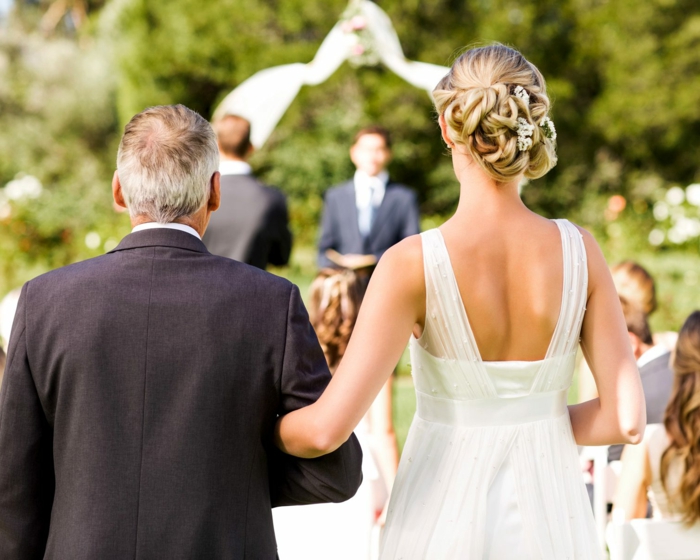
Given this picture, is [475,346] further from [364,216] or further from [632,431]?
[364,216]

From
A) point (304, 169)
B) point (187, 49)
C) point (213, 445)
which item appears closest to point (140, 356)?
point (213, 445)

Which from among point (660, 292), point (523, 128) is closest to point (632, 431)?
point (523, 128)

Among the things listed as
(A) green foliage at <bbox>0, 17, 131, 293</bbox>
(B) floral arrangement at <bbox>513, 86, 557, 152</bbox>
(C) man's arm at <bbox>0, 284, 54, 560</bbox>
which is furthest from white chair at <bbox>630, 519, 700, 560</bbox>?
(A) green foliage at <bbox>0, 17, 131, 293</bbox>

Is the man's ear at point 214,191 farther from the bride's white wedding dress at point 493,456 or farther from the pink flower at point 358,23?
the pink flower at point 358,23

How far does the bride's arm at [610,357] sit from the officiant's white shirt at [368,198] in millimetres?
5043

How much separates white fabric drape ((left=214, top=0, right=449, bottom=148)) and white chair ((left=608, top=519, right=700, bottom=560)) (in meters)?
6.93

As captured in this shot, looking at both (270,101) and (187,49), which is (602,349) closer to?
(270,101)

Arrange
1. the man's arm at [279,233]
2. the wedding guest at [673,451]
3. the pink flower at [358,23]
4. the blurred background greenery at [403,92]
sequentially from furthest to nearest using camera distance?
the blurred background greenery at [403,92] → the pink flower at [358,23] → the man's arm at [279,233] → the wedding guest at [673,451]

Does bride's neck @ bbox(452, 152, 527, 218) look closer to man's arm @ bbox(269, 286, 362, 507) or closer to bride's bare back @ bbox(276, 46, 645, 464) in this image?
bride's bare back @ bbox(276, 46, 645, 464)

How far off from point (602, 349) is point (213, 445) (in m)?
1.02

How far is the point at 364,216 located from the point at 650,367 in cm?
360

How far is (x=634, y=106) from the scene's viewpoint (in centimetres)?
2114

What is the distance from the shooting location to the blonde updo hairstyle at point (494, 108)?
6.95ft

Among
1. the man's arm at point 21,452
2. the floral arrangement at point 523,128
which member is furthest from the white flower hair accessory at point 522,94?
the man's arm at point 21,452
